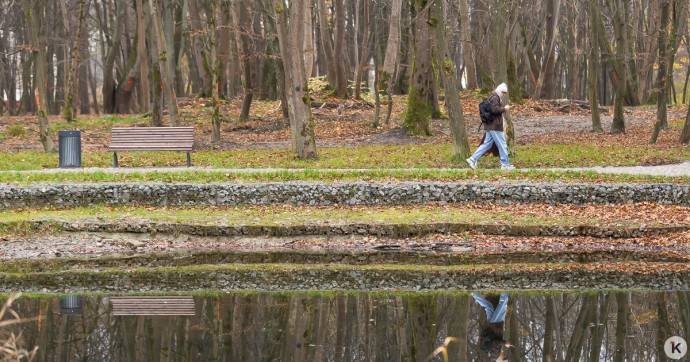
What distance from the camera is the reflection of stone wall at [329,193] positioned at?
1862cm

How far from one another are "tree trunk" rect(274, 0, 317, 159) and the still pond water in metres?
10.6

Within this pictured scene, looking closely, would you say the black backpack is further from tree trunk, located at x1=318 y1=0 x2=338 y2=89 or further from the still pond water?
tree trunk, located at x1=318 y1=0 x2=338 y2=89

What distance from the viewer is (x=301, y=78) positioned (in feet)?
74.4

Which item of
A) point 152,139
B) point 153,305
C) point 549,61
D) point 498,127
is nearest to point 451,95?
point 498,127

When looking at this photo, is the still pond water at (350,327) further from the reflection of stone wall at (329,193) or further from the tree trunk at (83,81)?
the tree trunk at (83,81)

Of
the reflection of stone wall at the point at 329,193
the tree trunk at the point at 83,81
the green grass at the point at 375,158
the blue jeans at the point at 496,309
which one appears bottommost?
the blue jeans at the point at 496,309

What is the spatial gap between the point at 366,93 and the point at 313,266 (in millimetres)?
26342

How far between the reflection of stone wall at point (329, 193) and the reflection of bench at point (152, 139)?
152 inches

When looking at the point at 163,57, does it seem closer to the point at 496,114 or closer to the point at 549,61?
the point at 496,114

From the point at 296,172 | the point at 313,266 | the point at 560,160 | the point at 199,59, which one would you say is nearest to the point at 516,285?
the point at 313,266

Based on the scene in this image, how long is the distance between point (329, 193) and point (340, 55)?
20.3m

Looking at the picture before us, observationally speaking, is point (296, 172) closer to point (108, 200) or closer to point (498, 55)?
point (108, 200)

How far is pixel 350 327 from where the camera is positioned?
10695 mm

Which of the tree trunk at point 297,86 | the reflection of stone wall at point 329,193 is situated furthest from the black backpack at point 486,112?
the tree trunk at point 297,86
